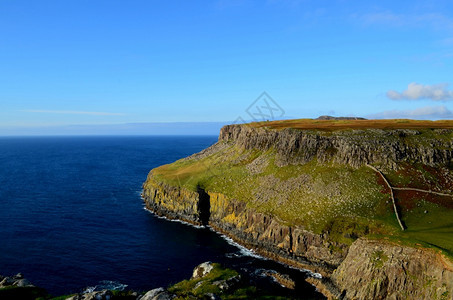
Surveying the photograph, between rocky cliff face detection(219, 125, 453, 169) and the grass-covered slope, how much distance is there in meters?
0.38

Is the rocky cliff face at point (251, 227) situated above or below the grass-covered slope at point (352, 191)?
below

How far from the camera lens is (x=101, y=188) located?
122m

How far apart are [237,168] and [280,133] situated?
19.0 meters

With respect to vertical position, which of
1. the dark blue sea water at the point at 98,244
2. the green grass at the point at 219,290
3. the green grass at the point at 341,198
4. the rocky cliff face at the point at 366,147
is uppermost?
the rocky cliff face at the point at 366,147

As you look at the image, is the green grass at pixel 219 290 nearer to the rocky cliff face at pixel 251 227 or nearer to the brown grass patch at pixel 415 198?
the rocky cliff face at pixel 251 227

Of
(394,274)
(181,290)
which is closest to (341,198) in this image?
(394,274)

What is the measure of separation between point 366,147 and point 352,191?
16502 millimetres

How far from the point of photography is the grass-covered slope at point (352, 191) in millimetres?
60188

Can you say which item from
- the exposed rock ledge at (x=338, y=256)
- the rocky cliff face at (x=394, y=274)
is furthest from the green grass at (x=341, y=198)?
the rocky cliff face at (x=394, y=274)

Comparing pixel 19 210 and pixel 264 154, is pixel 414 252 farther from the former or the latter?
pixel 19 210

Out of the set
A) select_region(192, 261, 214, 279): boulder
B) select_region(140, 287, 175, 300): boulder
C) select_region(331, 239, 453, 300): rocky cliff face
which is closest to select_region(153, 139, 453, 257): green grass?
select_region(331, 239, 453, 300): rocky cliff face

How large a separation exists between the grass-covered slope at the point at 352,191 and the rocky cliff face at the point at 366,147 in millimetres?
378

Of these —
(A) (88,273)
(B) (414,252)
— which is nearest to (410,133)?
(B) (414,252)

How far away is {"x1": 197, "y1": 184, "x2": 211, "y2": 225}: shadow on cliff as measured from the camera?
87750mm
